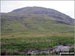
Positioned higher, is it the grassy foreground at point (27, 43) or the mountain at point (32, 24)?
the mountain at point (32, 24)

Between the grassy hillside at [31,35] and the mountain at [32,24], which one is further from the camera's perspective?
the mountain at [32,24]

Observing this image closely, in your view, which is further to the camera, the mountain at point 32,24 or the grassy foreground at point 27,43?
the mountain at point 32,24

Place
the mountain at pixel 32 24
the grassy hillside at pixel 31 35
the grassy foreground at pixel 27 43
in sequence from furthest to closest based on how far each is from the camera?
the mountain at pixel 32 24
the grassy hillside at pixel 31 35
the grassy foreground at pixel 27 43

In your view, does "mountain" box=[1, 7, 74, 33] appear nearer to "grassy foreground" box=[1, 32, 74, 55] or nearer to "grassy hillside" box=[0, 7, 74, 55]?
"grassy hillside" box=[0, 7, 74, 55]

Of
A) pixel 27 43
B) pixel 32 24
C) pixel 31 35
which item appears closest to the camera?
pixel 27 43

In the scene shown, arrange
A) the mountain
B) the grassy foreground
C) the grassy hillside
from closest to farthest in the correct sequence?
the grassy foreground → the grassy hillside → the mountain

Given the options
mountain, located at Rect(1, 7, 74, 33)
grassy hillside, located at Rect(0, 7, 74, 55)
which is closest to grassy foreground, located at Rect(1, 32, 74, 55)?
grassy hillside, located at Rect(0, 7, 74, 55)

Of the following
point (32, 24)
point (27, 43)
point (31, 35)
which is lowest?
point (27, 43)

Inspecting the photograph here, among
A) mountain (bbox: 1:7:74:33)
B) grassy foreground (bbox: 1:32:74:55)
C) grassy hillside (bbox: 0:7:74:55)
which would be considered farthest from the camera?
mountain (bbox: 1:7:74:33)

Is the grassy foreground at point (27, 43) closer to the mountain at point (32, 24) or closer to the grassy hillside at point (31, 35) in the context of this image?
the grassy hillside at point (31, 35)

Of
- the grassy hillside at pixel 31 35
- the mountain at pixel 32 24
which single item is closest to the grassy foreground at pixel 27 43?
the grassy hillside at pixel 31 35

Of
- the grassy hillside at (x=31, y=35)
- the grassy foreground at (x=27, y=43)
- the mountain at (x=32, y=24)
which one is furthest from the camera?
the mountain at (x=32, y=24)

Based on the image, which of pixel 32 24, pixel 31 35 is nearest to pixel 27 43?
pixel 31 35

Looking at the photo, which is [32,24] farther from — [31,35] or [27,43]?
[27,43]
